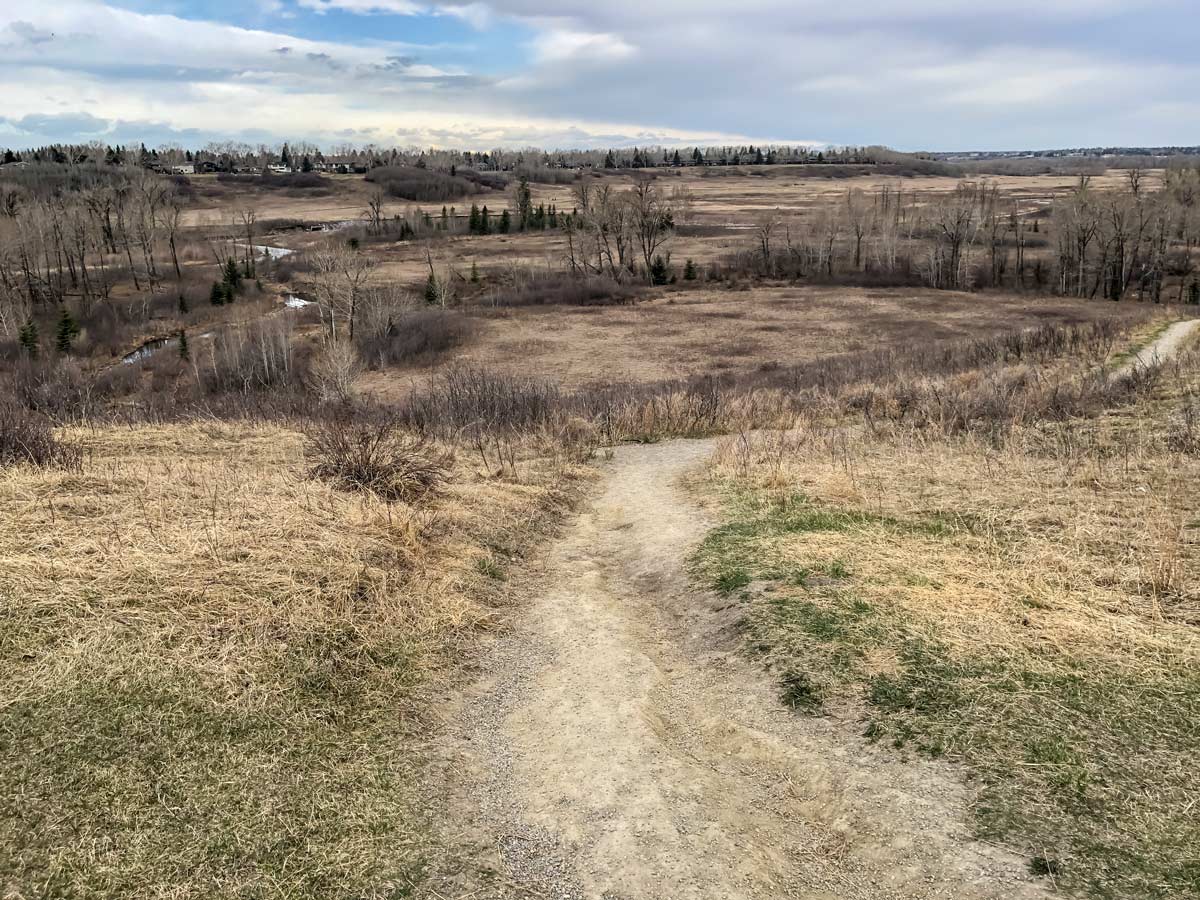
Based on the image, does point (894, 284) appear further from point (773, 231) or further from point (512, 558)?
point (512, 558)

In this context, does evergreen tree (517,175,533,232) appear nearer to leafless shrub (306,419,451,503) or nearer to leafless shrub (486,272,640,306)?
leafless shrub (486,272,640,306)

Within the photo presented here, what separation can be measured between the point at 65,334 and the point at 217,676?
54963 millimetres

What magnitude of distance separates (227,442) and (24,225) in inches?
2766

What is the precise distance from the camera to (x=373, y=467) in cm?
992

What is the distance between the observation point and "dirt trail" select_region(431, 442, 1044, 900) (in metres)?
4.30

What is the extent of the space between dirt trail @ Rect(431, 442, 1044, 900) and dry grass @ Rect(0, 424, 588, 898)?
598mm

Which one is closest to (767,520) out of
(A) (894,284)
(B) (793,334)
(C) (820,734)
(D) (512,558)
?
(D) (512,558)

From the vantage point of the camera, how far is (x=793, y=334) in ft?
174

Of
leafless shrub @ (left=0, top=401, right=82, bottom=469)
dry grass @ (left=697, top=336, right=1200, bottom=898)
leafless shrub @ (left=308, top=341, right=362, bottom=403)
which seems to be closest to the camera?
dry grass @ (left=697, top=336, right=1200, bottom=898)

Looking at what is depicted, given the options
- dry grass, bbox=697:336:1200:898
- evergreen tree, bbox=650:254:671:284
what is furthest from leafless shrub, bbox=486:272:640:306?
dry grass, bbox=697:336:1200:898

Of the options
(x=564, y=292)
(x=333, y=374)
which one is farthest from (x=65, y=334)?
(x=564, y=292)

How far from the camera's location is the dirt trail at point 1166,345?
2394 centimetres

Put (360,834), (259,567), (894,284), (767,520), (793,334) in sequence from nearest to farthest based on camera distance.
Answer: (360,834)
(259,567)
(767,520)
(793,334)
(894,284)

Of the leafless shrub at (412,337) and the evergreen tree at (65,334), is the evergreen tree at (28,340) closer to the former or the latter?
the evergreen tree at (65,334)
